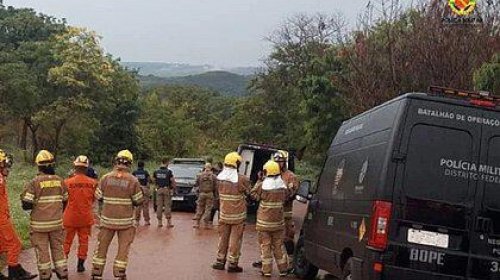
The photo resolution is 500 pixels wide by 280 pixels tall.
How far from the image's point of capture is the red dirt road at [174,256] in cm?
1089

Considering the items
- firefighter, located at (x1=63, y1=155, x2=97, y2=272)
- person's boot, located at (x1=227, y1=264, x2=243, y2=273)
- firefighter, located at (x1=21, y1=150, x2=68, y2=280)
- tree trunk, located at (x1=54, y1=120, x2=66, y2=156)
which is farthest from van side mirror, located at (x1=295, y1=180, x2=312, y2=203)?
tree trunk, located at (x1=54, y1=120, x2=66, y2=156)

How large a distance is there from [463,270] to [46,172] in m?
5.62

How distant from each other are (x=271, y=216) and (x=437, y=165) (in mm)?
4512

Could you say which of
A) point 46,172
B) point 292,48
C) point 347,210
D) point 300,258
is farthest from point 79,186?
point 292,48

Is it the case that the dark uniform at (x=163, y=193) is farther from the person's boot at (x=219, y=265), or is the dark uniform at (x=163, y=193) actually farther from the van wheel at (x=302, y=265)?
the van wheel at (x=302, y=265)

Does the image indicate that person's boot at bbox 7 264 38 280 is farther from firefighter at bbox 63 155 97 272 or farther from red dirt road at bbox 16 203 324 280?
firefighter at bbox 63 155 97 272

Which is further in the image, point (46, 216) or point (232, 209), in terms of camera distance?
point (232, 209)

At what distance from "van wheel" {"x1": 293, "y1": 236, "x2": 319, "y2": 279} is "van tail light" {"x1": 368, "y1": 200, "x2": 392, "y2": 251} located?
13.5 feet

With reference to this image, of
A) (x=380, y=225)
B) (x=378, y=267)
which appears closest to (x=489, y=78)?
(x=380, y=225)

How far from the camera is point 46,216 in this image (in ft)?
30.3

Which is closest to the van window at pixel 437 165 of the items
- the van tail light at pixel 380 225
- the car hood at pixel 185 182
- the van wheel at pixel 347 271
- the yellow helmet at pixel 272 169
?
the van tail light at pixel 380 225

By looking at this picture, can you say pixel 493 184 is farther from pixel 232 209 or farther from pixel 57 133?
pixel 57 133

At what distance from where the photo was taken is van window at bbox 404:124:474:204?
6551mm

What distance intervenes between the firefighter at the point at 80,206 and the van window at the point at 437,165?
5.55 meters
